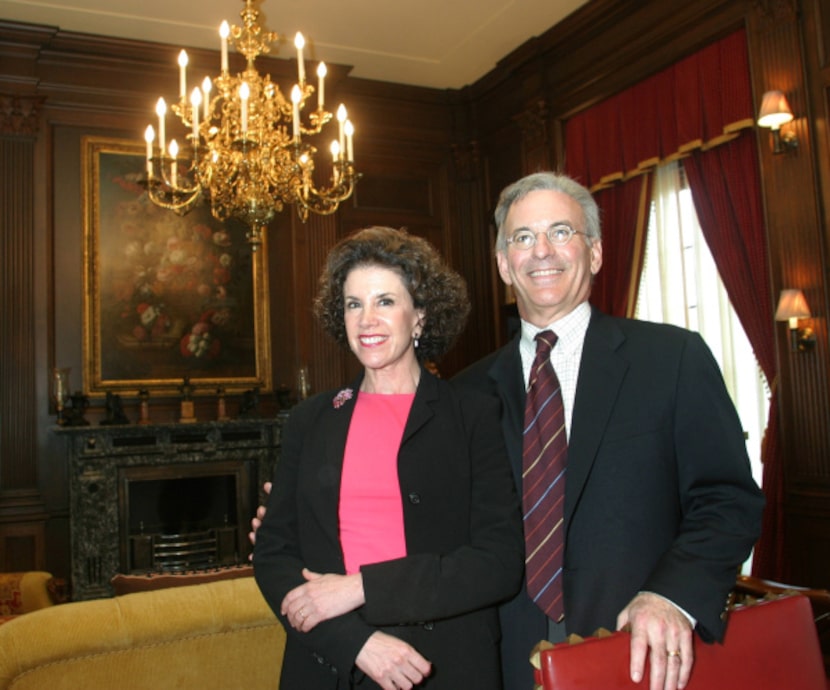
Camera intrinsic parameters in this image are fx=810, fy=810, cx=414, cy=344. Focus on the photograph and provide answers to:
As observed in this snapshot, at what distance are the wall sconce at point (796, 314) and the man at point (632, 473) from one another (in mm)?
3157

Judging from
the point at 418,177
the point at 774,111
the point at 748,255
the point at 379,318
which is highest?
the point at 418,177

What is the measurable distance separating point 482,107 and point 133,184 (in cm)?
333

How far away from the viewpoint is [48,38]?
6.25 meters

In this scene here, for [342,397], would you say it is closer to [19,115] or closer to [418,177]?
[19,115]

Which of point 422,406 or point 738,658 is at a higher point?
point 422,406

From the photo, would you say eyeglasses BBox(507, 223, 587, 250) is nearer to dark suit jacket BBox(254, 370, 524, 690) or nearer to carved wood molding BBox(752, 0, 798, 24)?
dark suit jacket BBox(254, 370, 524, 690)

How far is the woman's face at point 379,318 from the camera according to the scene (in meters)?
1.88

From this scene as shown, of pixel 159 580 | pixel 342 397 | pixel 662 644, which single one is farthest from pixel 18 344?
pixel 662 644

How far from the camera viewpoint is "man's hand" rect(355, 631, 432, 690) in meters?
1.57

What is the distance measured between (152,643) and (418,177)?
21.2 feet

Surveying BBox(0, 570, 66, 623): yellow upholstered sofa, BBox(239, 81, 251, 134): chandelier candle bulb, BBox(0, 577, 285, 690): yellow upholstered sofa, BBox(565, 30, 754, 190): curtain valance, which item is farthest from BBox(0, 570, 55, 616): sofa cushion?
BBox(565, 30, 754, 190): curtain valance

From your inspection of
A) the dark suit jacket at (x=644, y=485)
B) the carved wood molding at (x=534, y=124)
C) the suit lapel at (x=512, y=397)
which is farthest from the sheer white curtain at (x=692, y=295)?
the dark suit jacket at (x=644, y=485)

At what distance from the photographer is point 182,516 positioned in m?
6.46

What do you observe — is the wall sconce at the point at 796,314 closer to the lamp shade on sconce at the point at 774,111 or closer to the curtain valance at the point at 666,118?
the lamp shade on sconce at the point at 774,111
